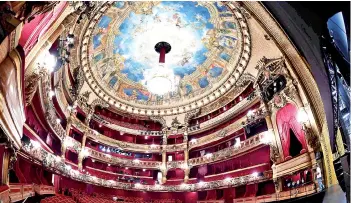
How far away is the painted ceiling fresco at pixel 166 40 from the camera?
1988 cm

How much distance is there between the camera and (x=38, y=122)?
16969 mm

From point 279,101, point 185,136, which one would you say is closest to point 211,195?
point 185,136

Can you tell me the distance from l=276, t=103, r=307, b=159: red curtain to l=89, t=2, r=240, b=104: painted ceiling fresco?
6.27 meters

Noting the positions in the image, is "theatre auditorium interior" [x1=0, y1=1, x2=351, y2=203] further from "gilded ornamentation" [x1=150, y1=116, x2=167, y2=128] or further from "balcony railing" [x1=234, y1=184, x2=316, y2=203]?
"gilded ornamentation" [x1=150, y1=116, x2=167, y2=128]

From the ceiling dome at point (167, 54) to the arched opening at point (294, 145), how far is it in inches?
259

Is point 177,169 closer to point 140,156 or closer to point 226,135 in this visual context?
point 140,156

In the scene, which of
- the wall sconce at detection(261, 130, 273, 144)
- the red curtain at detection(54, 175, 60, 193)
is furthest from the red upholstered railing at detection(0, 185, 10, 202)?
the wall sconce at detection(261, 130, 273, 144)

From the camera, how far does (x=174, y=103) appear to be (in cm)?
2677

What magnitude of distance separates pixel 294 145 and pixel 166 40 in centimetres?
1222

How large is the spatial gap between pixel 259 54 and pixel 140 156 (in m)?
14.6

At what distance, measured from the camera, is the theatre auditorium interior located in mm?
9031

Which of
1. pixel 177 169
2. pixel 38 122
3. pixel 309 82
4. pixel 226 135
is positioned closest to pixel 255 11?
pixel 309 82

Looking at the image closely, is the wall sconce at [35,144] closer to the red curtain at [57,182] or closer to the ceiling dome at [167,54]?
the red curtain at [57,182]

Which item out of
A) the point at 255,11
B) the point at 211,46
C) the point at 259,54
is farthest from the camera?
the point at 211,46
